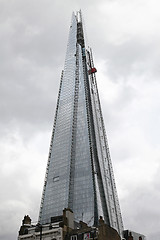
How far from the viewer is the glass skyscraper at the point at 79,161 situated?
126062 millimetres

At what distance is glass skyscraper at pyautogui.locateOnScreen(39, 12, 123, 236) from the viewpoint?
12606 centimetres

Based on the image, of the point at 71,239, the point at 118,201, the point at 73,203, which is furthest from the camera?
the point at 118,201

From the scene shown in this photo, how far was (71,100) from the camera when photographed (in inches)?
6417

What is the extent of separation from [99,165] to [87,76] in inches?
2344

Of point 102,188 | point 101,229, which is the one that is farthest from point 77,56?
point 101,229

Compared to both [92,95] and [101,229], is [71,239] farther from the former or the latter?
→ [92,95]

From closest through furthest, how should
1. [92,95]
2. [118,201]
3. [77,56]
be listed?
[118,201] < [92,95] < [77,56]

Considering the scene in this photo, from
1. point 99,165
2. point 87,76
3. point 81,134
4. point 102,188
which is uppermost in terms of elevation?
point 87,76

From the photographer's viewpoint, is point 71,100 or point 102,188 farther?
point 71,100

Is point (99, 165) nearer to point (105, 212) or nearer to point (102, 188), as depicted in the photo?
point (102, 188)

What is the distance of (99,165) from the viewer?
14100 centimetres

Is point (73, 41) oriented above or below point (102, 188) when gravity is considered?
above

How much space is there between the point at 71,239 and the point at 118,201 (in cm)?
9949

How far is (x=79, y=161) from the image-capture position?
138 meters
